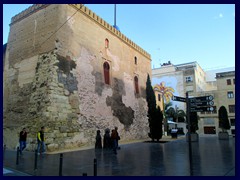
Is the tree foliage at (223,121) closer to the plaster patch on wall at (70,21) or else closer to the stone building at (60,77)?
the stone building at (60,77)

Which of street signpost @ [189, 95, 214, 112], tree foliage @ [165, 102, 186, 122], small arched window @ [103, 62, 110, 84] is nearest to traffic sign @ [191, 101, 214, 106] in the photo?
street signpost @ [189, 95, 214, 112]

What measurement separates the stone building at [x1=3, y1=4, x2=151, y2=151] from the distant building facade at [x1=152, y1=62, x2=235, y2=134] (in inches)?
649

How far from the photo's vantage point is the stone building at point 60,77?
470 inches

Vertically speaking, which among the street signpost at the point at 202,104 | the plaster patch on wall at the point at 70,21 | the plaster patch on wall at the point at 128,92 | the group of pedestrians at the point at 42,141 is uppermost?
the plaster patch on wall at the point at 70,21

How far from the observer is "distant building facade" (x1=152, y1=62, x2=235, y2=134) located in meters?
34.6

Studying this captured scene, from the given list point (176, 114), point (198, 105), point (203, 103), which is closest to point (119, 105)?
point (198, 105)

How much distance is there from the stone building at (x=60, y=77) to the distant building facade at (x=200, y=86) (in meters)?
16.5

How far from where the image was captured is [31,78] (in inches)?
507

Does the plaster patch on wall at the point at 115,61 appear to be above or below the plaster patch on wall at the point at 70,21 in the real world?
below

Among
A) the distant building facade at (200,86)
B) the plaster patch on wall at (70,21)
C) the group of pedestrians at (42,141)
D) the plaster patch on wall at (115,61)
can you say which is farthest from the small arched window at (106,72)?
the distant building facade at (200,86)

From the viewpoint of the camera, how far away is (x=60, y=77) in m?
12.5
